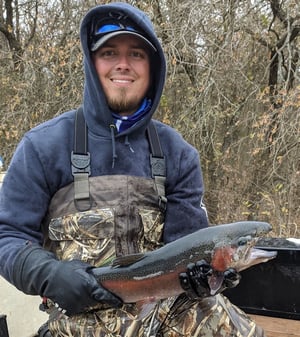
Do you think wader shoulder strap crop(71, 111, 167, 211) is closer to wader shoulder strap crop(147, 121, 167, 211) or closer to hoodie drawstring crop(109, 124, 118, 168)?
wader shoulder strap crop(147, 121, 167, 211)

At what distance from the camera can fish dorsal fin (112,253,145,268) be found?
199 centimetres

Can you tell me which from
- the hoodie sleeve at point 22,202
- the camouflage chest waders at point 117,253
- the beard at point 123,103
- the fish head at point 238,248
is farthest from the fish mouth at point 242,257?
the beard at point 123,103

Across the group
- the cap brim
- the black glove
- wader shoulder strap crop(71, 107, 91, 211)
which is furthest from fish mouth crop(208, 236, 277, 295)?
the cap brim

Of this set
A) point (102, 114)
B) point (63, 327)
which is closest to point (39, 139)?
point (102, 114)

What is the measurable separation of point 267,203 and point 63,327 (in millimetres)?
4801

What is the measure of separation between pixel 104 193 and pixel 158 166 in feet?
1.05

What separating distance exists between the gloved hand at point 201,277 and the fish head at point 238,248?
0.03m

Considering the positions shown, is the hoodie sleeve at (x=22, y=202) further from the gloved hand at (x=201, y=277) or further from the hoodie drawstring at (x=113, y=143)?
the gloved hand at (x=201, y=277)

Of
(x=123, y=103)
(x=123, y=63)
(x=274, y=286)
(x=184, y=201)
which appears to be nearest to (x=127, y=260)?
(x=184, y=201)

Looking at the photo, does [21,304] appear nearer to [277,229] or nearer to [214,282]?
[214,282]

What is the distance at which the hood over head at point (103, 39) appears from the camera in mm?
2367

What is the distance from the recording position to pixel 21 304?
124 inches

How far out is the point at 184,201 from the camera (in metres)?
2.50

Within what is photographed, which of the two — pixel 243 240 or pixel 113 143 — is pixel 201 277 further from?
pixel 113 143
